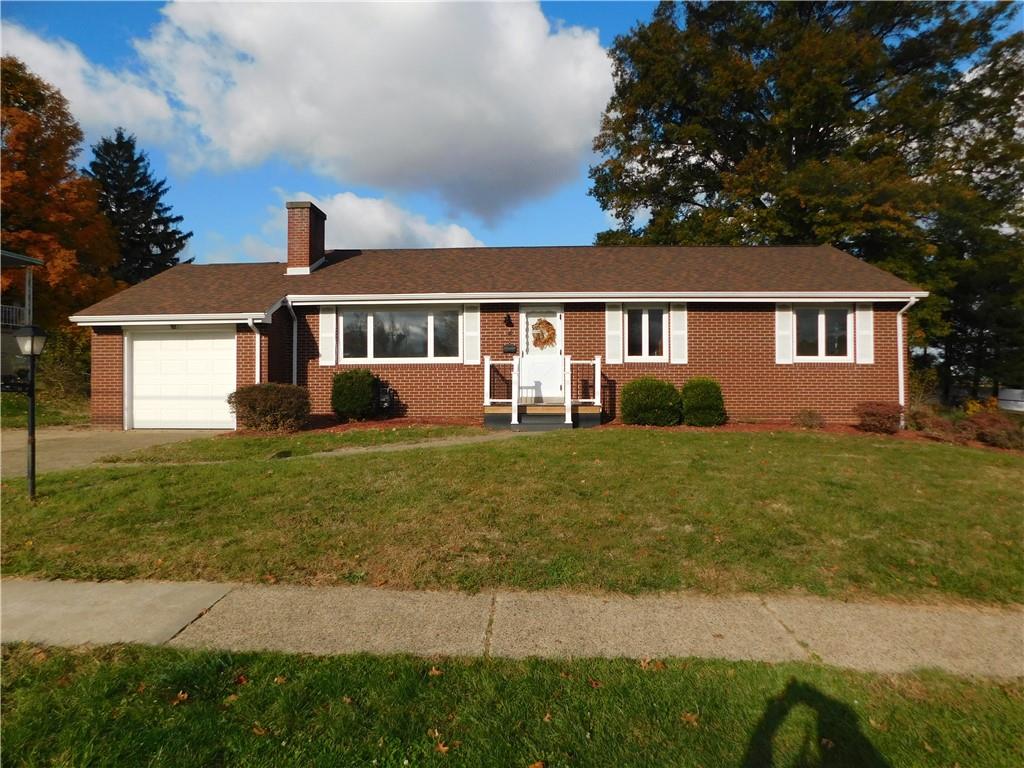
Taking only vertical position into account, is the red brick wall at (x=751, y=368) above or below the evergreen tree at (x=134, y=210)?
below

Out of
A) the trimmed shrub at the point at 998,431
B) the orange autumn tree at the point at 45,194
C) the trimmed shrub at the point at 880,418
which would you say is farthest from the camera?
the orange autumn tree at the point at 45,194

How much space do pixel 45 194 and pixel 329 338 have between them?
45.3ft

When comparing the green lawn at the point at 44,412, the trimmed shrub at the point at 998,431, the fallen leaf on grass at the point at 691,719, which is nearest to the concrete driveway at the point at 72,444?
the green lawn at the point at 44,412

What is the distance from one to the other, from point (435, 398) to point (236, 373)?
4.36 metres

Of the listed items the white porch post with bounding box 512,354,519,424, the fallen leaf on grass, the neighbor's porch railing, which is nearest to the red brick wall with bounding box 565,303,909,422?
the white porch post with bounding box 512,354,519,424

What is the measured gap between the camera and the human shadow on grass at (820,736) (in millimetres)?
2551

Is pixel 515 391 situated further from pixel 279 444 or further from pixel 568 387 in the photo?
pixel 279 444

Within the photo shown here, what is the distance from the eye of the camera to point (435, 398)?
1373cm

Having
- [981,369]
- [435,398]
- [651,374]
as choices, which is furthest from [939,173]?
[435,398]

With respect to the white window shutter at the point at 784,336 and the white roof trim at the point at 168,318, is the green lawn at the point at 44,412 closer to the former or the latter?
the white roof trim at the point at 168,318

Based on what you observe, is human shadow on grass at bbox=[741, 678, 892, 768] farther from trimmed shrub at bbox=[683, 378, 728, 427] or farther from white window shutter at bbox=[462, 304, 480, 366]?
white window shutter at bbox=[462, 304, 480, 366]

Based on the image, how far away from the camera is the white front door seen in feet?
43.0

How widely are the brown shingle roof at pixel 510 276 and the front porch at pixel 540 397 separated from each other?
1821 mm

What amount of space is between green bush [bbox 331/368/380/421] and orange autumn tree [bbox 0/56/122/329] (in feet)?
42.9
